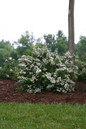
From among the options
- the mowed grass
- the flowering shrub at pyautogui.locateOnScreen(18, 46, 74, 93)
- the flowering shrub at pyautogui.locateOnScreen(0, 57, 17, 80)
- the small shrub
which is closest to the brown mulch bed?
the flowering shrub at pyautogui.locateOnScreen(18, 46, 74, 93)

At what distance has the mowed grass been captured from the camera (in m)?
4.75

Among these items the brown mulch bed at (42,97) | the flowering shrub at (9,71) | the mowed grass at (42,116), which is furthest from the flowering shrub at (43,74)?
the flowering shrub at (9,71)

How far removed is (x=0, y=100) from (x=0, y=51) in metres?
57.0

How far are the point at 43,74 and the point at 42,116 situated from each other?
302cm

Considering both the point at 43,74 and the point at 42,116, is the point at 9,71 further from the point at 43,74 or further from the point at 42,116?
the point at 42,116

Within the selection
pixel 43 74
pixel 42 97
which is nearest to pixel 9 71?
pixel 43 74

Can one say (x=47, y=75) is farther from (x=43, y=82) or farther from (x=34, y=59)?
(x=34, y=59)

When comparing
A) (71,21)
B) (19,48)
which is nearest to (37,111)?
(71,21)

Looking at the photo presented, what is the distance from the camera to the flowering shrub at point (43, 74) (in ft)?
26.5

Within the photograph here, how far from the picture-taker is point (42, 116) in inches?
208

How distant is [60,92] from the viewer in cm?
823

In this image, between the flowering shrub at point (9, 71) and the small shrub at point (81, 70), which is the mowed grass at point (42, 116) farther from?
the flowering shrub at point (9, 71)

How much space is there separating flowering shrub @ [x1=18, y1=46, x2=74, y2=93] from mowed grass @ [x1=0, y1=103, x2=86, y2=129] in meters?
Result: 1.84

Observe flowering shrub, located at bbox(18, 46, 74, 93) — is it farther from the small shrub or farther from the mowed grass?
the mowed grass
